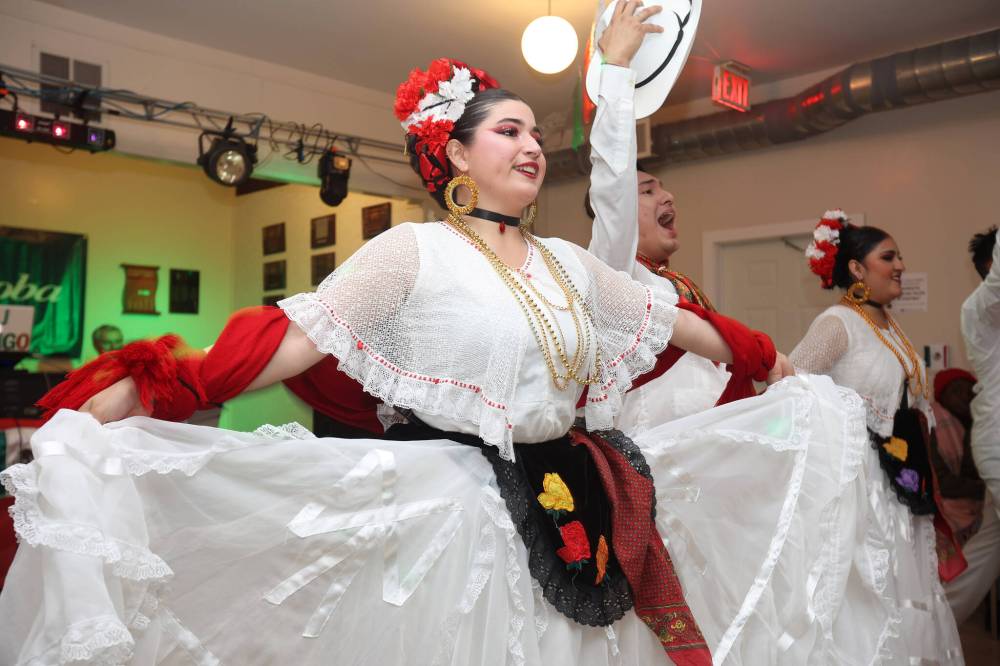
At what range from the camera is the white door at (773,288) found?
6539 millimetres

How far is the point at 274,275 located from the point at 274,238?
1.35 ft

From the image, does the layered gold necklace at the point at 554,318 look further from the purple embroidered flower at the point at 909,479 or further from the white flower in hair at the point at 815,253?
the white flower in hair at the point at 815,253

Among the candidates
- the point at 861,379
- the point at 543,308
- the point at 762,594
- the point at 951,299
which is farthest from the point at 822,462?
the point at 951,299

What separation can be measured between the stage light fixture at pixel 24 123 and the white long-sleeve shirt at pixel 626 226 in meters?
4.13

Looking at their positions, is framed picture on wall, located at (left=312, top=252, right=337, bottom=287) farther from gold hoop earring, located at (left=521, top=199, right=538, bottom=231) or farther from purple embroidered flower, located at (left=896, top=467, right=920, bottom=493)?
gold hoop earring, located at (left=521, top=199, right=538, bottom=231)

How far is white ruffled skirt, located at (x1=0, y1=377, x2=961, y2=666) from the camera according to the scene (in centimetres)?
122

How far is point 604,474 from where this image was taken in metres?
1.72

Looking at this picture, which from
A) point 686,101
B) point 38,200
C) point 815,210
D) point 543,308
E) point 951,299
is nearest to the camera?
point 543,308

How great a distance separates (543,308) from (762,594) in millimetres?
799

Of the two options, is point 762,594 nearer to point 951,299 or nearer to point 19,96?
point 951,299

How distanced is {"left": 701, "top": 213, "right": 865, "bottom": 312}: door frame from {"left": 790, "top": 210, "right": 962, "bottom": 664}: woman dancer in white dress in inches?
97.7

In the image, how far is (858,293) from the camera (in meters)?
3.71

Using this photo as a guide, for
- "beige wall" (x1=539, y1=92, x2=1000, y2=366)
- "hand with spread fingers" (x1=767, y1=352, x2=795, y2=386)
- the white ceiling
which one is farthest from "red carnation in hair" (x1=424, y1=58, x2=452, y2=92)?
"beige wall" (x1=539, y1=92, x2=1000, y2=366)

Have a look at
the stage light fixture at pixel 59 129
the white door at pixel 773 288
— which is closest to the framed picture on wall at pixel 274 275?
the stage light fixture at pixel 59 129
